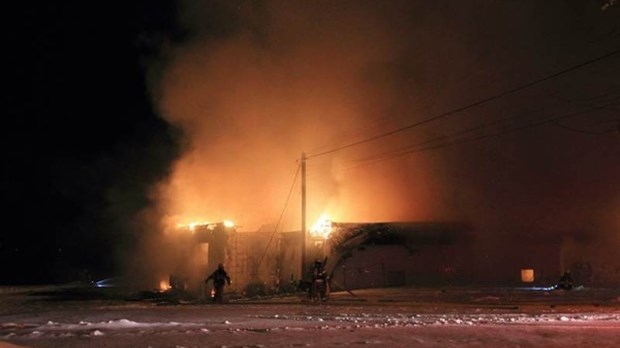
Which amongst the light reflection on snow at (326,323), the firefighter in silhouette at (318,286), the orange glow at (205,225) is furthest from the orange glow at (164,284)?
the light reflection on snow at (326,323)

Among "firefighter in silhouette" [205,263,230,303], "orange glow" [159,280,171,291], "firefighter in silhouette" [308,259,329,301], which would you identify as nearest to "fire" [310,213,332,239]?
"orange glow" [159,280,171,291]

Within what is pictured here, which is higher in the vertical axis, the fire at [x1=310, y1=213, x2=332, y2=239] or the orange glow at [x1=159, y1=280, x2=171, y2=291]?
the fire at [x1=310, y1=213, x2=332, y2=239]

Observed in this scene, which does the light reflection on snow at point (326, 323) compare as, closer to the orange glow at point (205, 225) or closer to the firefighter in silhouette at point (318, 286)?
the firefighter in silhouette at point (318, 286)

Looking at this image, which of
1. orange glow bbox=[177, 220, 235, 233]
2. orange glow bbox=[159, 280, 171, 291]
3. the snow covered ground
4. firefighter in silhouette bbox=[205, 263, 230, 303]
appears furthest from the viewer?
orange glow bbox=[159, 280, 171, 291]

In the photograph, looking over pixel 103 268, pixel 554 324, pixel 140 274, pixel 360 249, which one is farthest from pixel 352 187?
pixel 103 268

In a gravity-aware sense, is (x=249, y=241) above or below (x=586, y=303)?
above

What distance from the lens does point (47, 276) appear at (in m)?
54.5

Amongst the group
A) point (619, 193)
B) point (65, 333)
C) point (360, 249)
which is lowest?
point (65, 333)

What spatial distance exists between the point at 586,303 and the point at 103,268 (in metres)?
44.8

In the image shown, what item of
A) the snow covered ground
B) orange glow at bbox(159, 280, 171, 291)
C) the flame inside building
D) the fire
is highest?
the fire

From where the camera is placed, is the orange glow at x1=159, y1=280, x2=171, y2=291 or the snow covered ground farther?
the orange glow at x1=159, y1=280, x2=171, y2=291

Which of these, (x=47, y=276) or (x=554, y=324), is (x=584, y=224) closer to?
(x=554, y=324)

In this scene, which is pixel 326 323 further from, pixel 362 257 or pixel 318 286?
pixel 362 257

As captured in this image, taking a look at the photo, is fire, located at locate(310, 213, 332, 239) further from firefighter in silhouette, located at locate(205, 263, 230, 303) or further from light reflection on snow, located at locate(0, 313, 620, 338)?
light reflection on snow, located at locate(0, 313, 620, 338)
